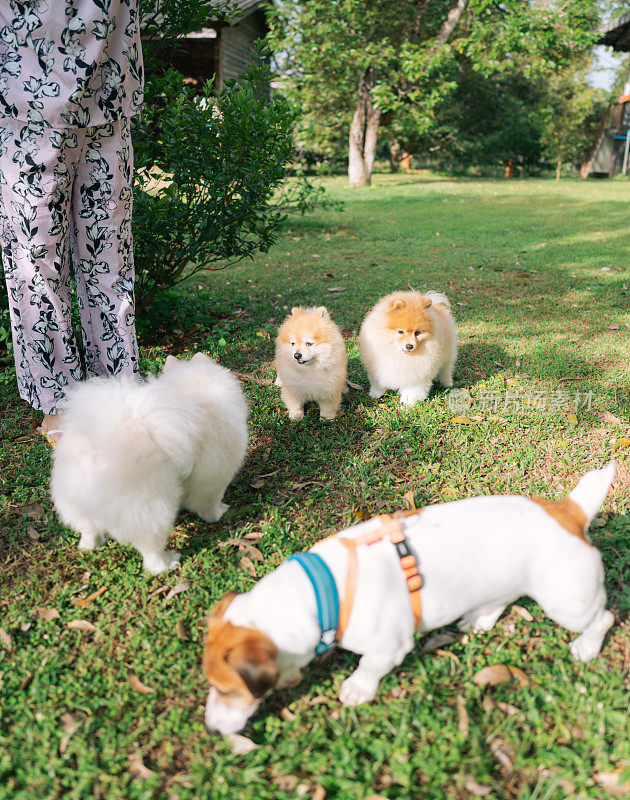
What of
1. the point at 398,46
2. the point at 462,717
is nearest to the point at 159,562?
the point at 462,717

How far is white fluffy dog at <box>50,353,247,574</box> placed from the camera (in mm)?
2062

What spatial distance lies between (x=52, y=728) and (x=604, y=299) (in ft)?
20.3

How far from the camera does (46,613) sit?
88.4 inches

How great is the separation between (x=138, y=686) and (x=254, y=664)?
0.64 m

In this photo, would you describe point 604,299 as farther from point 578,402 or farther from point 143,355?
point 143,355

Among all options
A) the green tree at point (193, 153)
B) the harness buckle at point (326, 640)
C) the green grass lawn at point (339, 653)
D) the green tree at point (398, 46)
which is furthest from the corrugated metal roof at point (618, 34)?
the harness buckle at point (326, 640)

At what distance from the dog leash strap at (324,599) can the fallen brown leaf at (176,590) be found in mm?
803

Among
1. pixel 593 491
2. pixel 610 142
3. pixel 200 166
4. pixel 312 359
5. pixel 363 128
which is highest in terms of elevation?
pixel 610 142

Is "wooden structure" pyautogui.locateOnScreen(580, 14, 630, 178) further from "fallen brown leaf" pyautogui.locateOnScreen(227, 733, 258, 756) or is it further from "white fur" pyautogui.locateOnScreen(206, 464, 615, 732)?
"fallen brown leaf" pyautogui.locateOnScreen(227, 733, 258, 756)

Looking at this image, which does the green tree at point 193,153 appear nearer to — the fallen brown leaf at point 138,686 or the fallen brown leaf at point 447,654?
the fallen brown leaf at point 138,686

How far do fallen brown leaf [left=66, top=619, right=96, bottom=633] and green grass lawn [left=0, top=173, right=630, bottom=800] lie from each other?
0.02 metres

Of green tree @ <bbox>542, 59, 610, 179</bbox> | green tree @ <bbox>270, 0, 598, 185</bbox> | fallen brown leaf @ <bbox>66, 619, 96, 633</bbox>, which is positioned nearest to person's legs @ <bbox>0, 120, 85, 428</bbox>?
fallen brown leaf @ <bbox>66, 619, 96, 633</bbox>

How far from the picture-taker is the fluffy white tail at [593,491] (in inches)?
75.6

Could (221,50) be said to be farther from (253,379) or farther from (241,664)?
(241,664)
